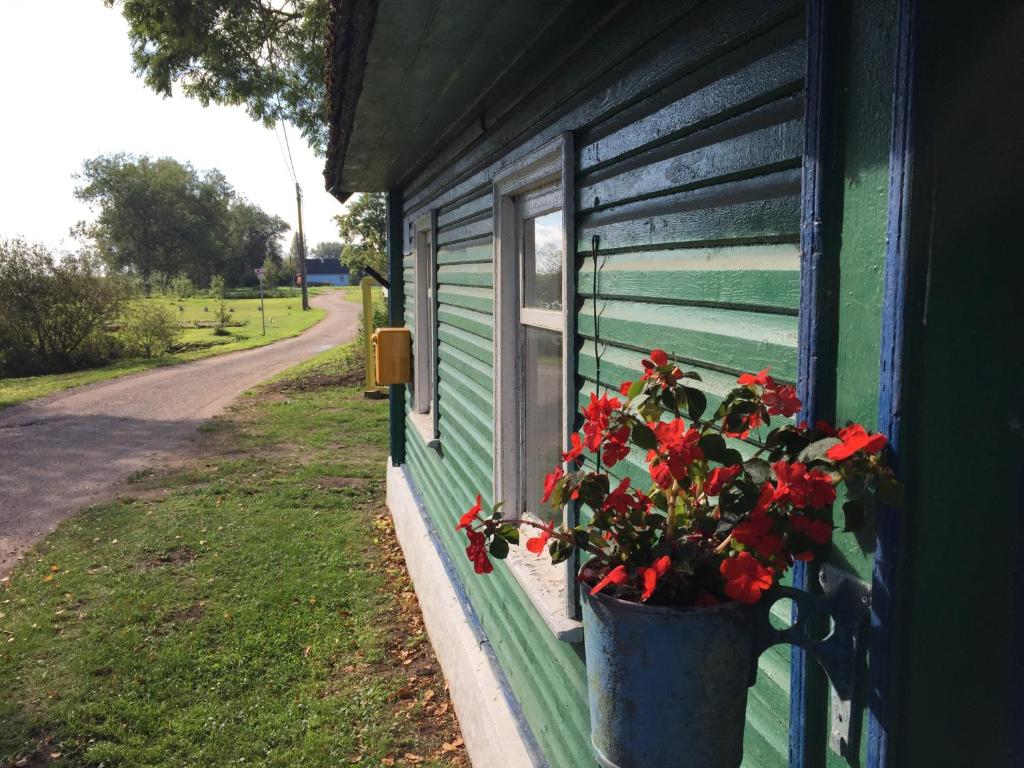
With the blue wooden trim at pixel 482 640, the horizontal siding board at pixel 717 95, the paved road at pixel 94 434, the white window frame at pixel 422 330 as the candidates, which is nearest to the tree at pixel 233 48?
the paved road at pixel 94 434

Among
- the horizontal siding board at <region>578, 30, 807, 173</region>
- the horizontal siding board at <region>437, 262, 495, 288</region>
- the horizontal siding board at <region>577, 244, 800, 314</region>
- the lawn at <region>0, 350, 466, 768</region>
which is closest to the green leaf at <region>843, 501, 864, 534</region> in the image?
the horizontal siding board at <region>577, 244, 800, 314</region>

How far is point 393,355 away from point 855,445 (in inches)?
Result: 224

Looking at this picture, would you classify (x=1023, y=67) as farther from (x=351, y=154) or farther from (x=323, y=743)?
(x=351, y=154)

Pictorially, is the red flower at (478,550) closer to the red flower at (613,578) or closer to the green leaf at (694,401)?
the red flower at (613,578)

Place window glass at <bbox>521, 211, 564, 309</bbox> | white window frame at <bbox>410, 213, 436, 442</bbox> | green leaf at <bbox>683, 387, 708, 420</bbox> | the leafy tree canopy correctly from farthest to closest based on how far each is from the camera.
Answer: the leafy tree canopy → white window frame at <bbox>410, 213, 436, 442</bbox> → window glass at <bbox>521, 211, 564, 309</bbox> → green leaf at <bbox>683, 387, 708, 420</bbox>

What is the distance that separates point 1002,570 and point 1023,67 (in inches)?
30.0

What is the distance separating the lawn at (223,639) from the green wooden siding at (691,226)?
1.49m

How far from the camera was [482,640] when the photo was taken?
4.10 meters

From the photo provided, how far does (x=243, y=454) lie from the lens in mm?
11055

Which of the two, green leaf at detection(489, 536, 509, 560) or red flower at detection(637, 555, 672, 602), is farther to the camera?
green leaf at detection(489, 536, 509, 560)

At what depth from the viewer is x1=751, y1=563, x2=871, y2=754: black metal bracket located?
4.21ft

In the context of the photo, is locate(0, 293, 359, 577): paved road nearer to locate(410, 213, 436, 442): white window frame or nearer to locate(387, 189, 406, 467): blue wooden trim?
locate(387, 189, 406, 467): blue wooden trim

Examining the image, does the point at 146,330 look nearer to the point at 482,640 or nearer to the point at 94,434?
the point at 94,434

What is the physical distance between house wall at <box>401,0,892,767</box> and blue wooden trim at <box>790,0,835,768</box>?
3 centimetres
